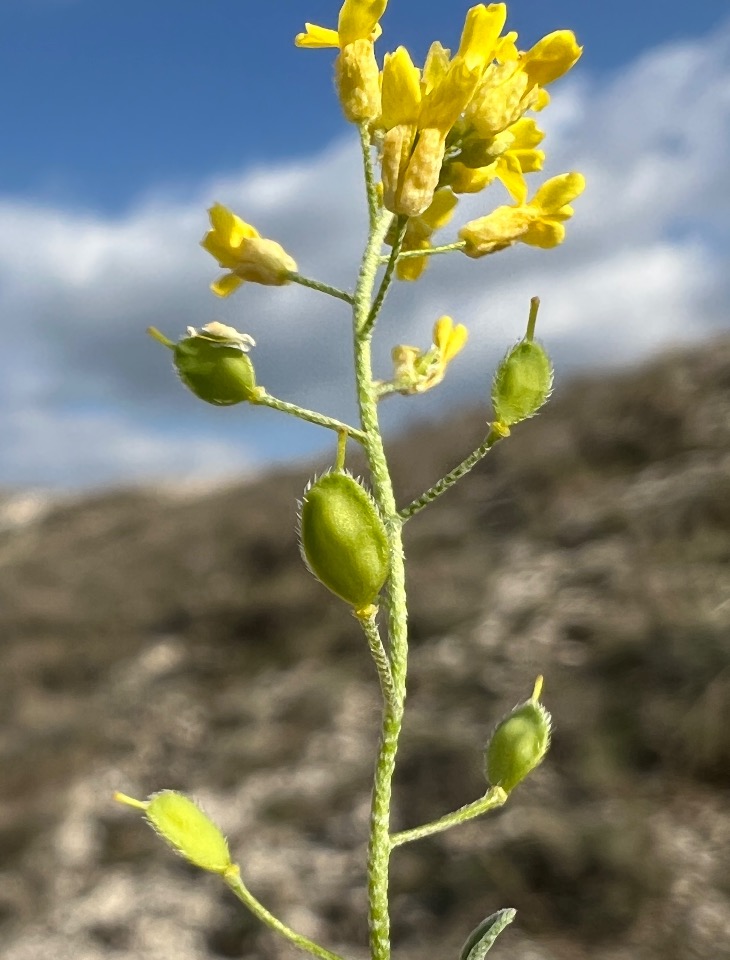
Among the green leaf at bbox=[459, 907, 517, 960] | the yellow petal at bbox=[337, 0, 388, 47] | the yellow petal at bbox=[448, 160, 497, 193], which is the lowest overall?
the green leaf at bbox=[459, 907, 517, 960]

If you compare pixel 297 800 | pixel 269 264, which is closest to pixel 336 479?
pixel 269 264

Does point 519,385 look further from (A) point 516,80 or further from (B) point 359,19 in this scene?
(B) point 359,19

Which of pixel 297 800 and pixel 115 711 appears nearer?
pixel 297 800

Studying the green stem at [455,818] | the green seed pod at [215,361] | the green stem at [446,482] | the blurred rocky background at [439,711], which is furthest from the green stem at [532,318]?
the blurred rocky background at [439,711]

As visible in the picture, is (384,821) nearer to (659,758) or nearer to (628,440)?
(659,758)

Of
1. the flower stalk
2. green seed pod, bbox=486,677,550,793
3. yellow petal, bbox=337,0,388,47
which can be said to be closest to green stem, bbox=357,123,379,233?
the flower stalk

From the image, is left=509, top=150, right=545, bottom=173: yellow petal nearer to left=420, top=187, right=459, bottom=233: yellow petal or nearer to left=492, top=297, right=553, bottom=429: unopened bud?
left=420, top=187, right=459, bottom=233: yellow petal

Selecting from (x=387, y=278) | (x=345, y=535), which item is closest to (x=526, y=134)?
(x=387, y=278)
